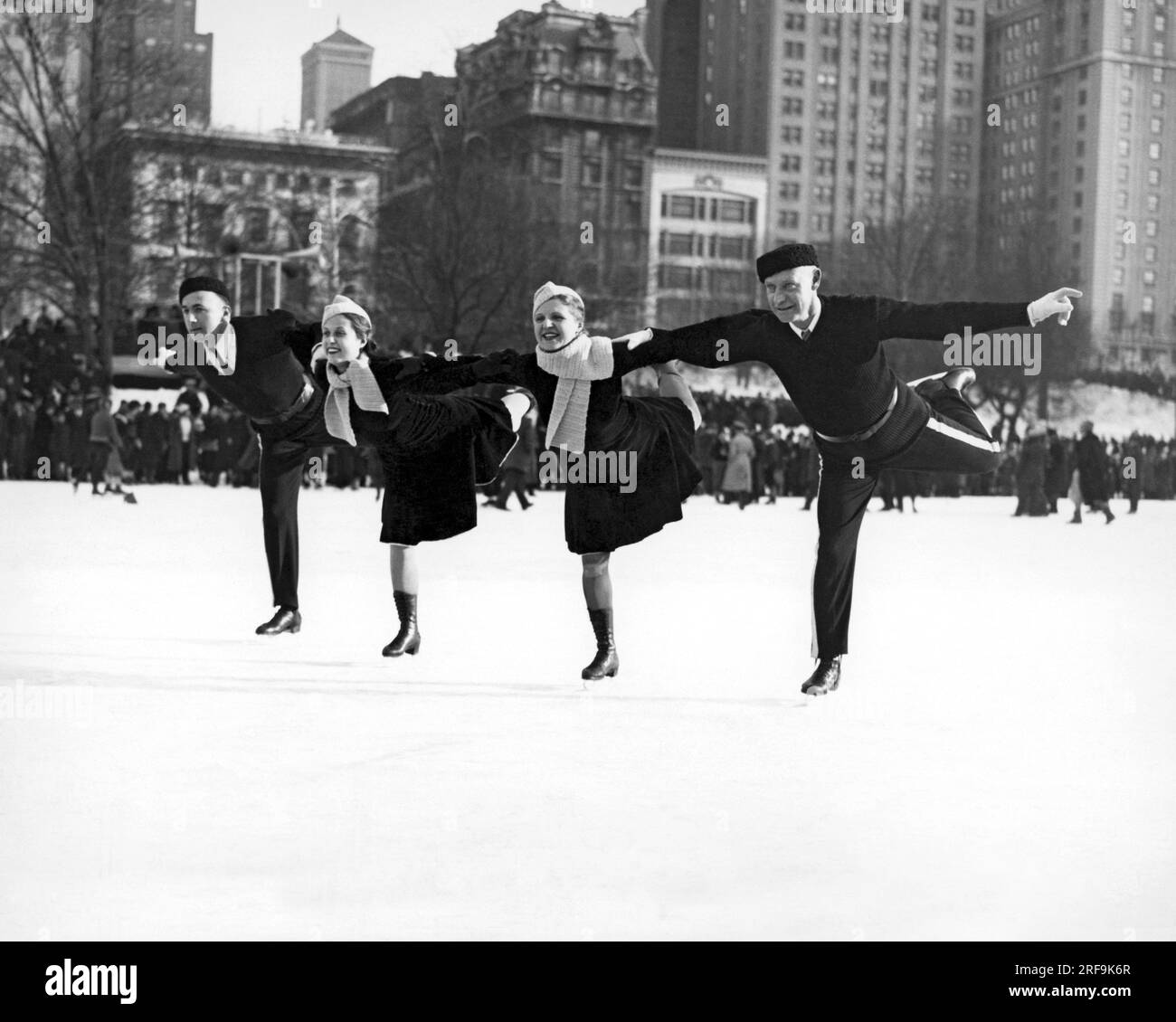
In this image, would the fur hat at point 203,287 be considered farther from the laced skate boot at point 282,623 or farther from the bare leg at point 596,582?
the bare leg at point 596,582

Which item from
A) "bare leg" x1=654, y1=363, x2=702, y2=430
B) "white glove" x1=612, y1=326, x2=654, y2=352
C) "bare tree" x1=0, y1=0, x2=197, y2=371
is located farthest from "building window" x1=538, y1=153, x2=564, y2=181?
"white glove" x1=612, y1=326, x2=654, y2=352

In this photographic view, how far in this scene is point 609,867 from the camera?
4195 millimetres

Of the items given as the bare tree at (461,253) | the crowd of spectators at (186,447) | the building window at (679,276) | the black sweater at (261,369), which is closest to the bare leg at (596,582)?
the black sweater at (261,369)

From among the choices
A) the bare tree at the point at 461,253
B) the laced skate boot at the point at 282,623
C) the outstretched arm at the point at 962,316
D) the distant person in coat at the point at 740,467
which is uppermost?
the bare tree at the point at 461,253

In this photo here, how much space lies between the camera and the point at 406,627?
25.6ft

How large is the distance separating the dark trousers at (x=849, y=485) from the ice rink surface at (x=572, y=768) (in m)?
0.30

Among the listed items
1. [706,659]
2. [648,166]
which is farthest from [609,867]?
[648,166]

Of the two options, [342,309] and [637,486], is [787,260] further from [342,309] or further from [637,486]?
[342,309]

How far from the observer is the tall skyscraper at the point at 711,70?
10394 cm

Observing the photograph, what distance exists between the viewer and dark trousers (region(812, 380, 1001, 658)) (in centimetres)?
705

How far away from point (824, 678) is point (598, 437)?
1.30 metres

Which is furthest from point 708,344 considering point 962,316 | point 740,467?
point 740,467

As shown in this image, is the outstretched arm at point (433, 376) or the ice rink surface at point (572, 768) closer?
the ice rink surface at point (572, 768)

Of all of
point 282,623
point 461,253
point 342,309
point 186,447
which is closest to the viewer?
point 342,309
